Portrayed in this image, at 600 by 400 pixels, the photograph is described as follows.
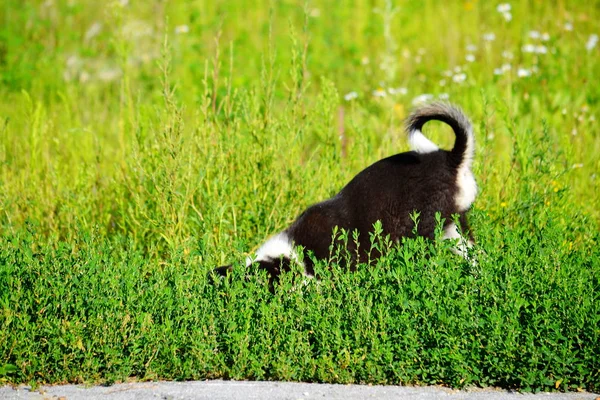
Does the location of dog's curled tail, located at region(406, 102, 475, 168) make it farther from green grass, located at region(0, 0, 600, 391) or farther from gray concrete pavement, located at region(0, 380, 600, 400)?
gray concrete pavement, located at region(0, 380, 600, 400)

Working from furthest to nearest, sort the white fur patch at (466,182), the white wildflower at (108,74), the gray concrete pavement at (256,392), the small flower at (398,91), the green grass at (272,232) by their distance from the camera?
the white wildflower at (108,74)
the small flower at (398,91)
the white fur patch at (466,182)
the green grass at (272,232)
the gray concrete pavement at (256,392)

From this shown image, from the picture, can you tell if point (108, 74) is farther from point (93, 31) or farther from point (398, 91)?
point (398, 91)

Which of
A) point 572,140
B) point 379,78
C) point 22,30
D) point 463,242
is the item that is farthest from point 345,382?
point 22,30

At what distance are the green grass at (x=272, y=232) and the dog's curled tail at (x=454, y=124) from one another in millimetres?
386

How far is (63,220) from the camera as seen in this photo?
5.36m

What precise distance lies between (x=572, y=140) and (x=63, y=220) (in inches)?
161

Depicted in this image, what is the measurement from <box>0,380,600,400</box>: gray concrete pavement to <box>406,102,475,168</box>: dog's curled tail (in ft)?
5.17

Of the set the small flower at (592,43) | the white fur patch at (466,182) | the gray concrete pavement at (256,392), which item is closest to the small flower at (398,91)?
the small flower at (592,43)

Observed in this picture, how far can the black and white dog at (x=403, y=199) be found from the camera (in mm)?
4434

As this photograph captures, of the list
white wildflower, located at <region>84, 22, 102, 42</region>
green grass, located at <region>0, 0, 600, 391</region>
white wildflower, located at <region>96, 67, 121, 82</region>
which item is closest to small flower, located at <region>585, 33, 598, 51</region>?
green grass, located at <region>0, 0, 600, 391</region>

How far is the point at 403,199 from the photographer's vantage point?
4.51 m

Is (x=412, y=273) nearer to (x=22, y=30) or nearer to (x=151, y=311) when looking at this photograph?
(x=151, y=311)

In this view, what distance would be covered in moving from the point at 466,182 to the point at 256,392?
74.6 inches

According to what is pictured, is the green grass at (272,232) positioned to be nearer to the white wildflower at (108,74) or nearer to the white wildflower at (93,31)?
the white wildflower at (108,74)
